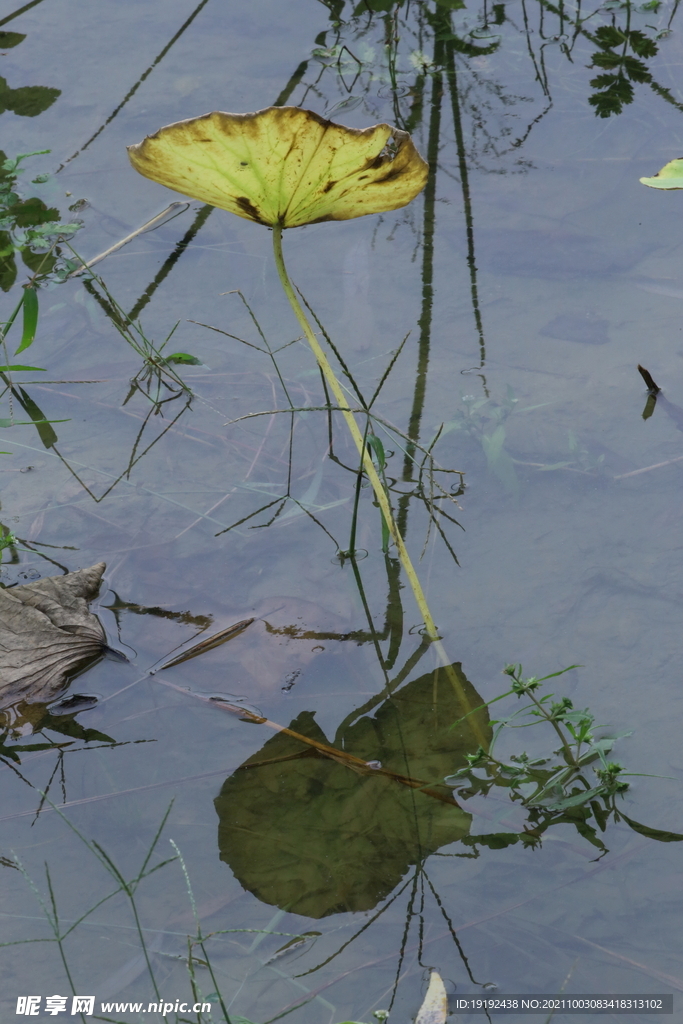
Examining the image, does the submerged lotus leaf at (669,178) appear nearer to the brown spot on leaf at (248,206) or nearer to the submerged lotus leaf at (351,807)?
the brown spot on leaf at (248,206)

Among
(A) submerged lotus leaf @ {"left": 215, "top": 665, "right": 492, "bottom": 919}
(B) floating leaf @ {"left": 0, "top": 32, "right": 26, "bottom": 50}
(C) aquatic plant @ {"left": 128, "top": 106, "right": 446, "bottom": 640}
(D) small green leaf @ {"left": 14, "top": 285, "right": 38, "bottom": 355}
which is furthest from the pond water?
(B) floating leaf @ {"left": 0, "top": 32, "right": 26, "bottom": 50}

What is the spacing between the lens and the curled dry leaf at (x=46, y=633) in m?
1.86

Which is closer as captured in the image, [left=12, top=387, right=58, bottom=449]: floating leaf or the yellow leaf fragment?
the yellow leaf fragment

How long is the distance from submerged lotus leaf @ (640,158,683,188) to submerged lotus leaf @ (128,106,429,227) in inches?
22.7

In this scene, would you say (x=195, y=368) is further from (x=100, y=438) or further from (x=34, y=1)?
(x=34, y=1)

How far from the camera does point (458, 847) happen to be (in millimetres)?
1552

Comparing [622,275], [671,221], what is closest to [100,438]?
[622,275]

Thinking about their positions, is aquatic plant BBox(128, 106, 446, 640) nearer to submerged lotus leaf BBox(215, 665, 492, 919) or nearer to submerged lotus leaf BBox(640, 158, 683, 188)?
submerged lotus leaf BBox(215, 665, 492, 919)

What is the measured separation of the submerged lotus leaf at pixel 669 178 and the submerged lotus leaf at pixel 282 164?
576 millimetres

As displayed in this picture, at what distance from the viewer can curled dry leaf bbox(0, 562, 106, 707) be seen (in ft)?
6.11

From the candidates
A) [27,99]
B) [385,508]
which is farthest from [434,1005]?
[27,99]

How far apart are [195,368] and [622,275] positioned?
4.14ft

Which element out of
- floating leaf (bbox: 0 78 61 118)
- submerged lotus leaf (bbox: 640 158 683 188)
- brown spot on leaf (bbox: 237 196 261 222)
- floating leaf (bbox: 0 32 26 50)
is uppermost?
floating leaf (bbox: 0 32 26 50)

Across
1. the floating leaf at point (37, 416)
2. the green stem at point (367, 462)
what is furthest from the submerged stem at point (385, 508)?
the floating leaf at point (37, 416)
